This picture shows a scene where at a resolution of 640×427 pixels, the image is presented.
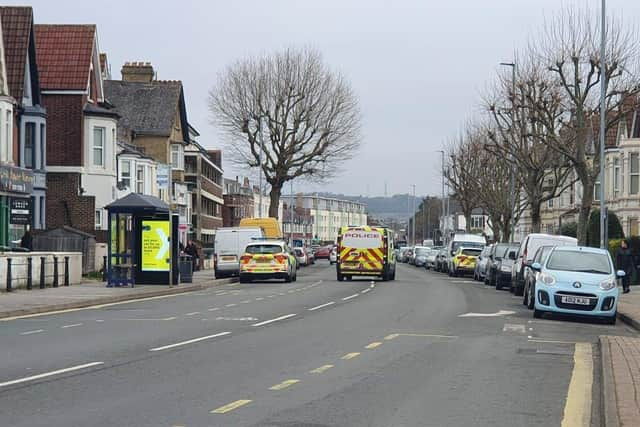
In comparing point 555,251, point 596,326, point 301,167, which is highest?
point 301,167

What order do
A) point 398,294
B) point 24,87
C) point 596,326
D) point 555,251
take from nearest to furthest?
point 596,326 → point 555,251 → point 398,294 → point 24,87

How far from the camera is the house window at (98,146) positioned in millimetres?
51781

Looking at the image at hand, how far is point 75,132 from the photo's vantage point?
50.9 meters

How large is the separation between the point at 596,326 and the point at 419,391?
40.8ft

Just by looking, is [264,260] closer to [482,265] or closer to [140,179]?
[482,265]

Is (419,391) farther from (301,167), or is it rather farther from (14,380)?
(301,167)

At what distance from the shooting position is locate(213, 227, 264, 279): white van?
48.4 meters

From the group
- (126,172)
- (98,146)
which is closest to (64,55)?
(98,146)

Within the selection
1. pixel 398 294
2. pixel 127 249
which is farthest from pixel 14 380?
pixel 127 249

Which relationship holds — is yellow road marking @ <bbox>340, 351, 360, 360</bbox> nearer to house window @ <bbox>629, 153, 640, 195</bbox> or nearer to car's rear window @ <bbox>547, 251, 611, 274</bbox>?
car's rear window @ <bbox>547, 251, 611, 274</bbox>

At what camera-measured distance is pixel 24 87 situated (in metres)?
45.9

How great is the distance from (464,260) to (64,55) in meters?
21.9

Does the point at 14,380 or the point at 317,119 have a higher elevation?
the point at 317,119

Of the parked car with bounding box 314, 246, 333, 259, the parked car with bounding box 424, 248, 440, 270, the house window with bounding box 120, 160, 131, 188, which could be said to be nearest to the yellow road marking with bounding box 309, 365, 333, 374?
the house window with bounding box 120, 160, 131, 188
